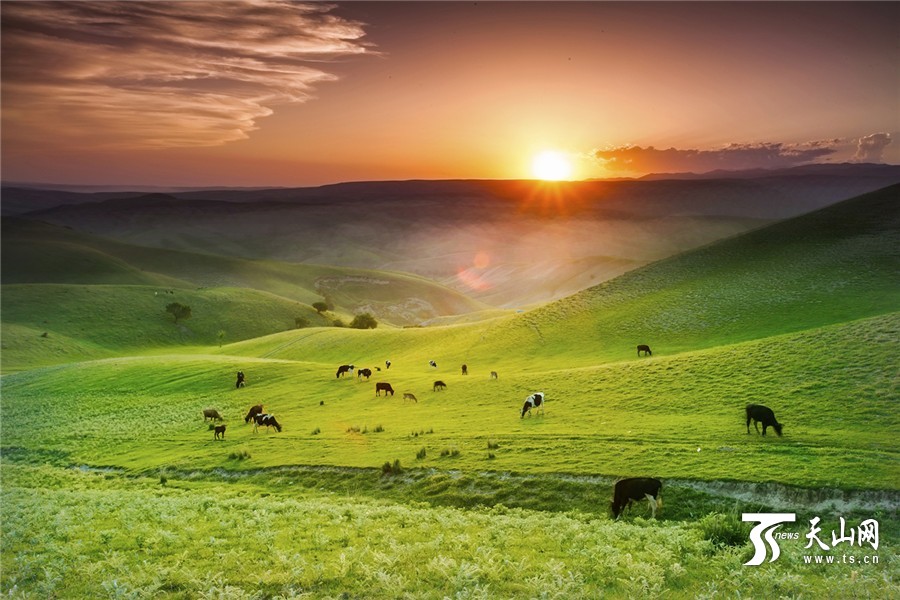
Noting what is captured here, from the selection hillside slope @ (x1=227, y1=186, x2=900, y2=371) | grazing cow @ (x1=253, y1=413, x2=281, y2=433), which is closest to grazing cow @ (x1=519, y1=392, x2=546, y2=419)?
grazing cow @ (x1=253, y1=413, x2=281, y2=433)

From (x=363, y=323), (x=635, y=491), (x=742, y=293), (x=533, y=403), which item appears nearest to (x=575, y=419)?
(x=533, y=403)

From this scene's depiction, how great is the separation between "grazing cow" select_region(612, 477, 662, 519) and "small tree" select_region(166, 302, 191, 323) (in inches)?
6034

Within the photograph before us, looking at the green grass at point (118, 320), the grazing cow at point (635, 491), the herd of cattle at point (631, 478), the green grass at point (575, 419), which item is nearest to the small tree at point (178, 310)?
the green grass at point (118, 320)

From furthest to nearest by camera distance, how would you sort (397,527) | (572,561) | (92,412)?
1. (92,412)
2. (397,527)
3. (572,561)

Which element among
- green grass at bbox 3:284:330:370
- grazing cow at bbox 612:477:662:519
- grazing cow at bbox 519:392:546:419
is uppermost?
green grass at bbox 3:284:330:370

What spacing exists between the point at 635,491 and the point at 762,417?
37.9ft

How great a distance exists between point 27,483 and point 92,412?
24474mm

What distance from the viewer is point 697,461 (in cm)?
2434

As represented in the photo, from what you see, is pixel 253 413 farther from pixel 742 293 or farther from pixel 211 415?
pixel 742 293

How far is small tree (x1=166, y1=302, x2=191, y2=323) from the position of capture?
490 feet

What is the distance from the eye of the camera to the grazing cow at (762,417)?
2720cm

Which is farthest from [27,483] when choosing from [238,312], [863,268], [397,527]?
[238,312]

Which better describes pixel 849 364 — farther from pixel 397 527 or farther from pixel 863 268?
pixel 863 268

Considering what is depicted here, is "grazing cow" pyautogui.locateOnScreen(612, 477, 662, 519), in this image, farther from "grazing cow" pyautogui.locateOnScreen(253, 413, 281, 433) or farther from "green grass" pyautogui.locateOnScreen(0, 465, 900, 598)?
"grazing cow" pyautogui.locateOnScreen(253, 413, 281, 433)
